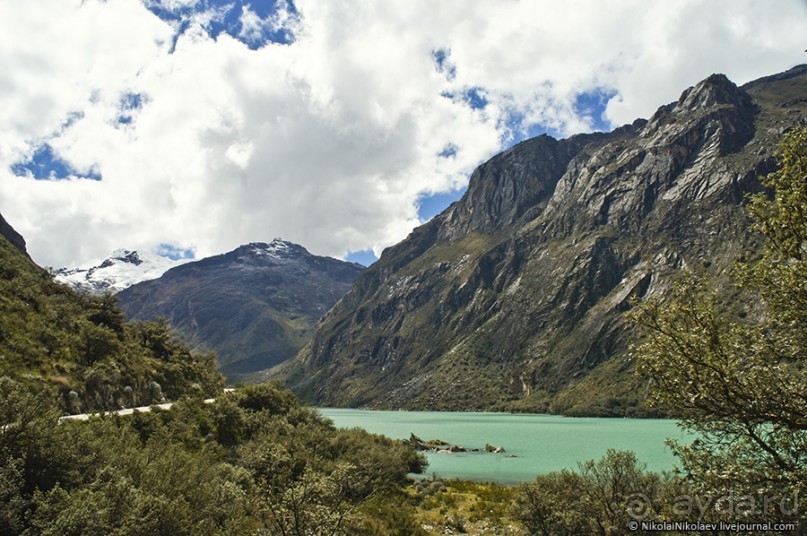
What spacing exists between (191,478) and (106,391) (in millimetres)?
24371

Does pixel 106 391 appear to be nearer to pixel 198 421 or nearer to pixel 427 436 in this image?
pixel 198 421

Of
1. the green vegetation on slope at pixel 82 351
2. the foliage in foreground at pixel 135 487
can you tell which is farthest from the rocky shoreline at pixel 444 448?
the foliage in foreground at pixel 135 487

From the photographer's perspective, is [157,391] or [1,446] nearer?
[1,446]

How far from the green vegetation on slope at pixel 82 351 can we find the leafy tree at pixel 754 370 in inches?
1435

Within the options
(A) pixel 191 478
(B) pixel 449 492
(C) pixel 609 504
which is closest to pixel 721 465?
(C) pixel 609 504

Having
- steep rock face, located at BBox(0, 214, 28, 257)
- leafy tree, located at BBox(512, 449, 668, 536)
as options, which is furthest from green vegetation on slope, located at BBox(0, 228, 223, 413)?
steep rock face, located at BBox(0, 214, 28, 257)

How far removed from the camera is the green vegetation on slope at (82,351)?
33406 mm

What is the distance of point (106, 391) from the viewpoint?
123 ft

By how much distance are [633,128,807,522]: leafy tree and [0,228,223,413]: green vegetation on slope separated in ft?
120

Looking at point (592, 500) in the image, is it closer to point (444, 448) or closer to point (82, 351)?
point (82, 351)

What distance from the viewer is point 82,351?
4066 centimetres

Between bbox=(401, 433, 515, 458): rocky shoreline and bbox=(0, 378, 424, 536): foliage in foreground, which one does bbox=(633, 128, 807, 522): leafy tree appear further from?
bbox=(401, 433, 515, 458): rocky shoreline

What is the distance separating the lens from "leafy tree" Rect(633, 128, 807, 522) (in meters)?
10.5

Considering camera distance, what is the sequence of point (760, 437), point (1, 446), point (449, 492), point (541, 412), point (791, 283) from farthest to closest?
point (541, 412)
point (449, 492)
point (1, 446)
point (760, 437)
point (791, 283)
